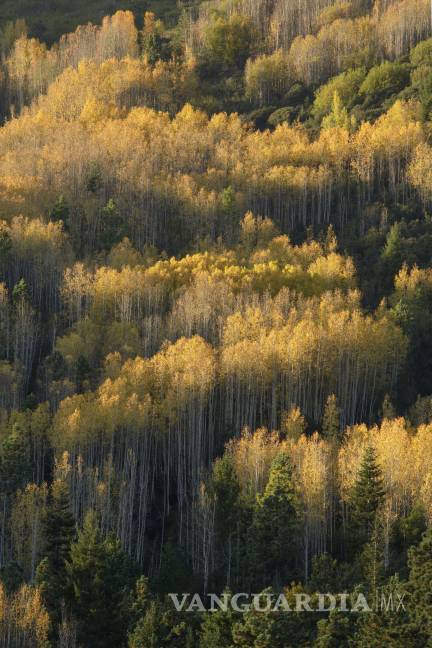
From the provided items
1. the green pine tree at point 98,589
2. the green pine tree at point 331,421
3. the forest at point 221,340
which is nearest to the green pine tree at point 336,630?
the forest at point 221,340

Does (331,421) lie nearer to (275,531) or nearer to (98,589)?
(275,531)

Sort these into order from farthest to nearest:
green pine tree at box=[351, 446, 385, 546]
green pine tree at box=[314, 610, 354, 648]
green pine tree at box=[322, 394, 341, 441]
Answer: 1. green pine tree at box=[322, 394, 341, 441]
2. green pine tree at box=[351, 446, 385, 546]
3. green pine tree at box=[314, 610, 354, 648]

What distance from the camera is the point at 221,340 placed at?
92438mm

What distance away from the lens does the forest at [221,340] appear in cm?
6425

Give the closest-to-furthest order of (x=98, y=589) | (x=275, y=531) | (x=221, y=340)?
(x=98, y=589), (x=275, y=531), (x=221, y=340)

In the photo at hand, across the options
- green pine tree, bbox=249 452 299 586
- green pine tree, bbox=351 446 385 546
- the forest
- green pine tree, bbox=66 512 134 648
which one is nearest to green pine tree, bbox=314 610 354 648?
the forest

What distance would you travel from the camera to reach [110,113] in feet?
487

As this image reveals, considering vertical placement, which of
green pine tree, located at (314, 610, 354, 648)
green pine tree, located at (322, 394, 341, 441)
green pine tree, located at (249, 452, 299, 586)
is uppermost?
green pine tree, located at (322, 394, 341, 441)

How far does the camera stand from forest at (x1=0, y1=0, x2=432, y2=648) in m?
64.2

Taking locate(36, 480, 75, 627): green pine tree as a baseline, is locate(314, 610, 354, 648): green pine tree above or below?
below

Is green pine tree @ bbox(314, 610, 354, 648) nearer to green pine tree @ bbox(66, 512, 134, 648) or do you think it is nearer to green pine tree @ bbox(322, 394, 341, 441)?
green pine tree @ bbox(66, 512, 134, 648)

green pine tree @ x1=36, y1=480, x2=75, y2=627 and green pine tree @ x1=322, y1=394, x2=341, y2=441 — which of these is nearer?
green pine tree @ x1=36, y1=480, x2=75, y2=627

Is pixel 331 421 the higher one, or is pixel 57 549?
pixel 331 421

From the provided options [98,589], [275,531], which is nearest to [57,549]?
[98,589]
